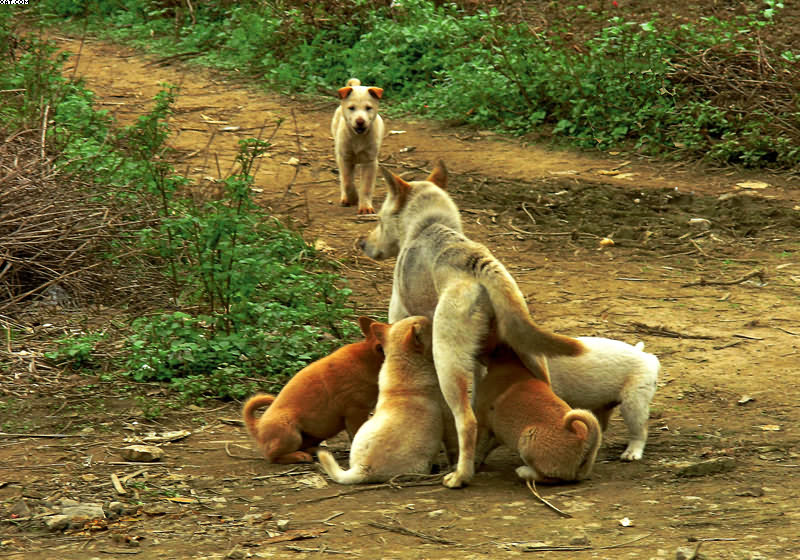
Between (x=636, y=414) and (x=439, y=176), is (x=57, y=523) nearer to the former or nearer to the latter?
(x=636, y=414)

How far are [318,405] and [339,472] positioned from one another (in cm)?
48

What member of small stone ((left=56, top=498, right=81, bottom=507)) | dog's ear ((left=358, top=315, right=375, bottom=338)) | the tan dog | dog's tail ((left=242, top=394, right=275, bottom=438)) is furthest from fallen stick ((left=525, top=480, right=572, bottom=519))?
small stone ((left=56, top=498, right=81, bottom=507))

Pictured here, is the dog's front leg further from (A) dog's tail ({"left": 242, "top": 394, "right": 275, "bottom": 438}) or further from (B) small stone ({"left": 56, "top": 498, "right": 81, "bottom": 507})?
(B) small stone ({"left": 56, "top": 498, "right": 81, "bottom": 507})

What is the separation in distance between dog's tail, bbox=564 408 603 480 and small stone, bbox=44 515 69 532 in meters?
2.34

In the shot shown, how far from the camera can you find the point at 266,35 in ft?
52.4

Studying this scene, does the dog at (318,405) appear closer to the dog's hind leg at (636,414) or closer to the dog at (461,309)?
the dog at (461,309)

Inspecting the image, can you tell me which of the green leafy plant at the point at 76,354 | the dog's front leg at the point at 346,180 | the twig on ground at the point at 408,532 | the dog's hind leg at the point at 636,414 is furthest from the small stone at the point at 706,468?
the dog's front leg at the point at 346,180

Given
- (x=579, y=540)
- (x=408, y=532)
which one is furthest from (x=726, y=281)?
(x=408, y=532)

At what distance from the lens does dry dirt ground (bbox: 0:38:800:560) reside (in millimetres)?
4598

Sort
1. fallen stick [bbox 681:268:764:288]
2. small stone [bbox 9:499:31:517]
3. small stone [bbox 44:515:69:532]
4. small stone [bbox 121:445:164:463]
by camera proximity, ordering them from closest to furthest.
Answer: small stone [bbox 44:515:69:532] → small stone [bbox 9:499:31:517] → small stone [bbox 121:445:164:463] → fallen stick [bbox 681:268:764:288]

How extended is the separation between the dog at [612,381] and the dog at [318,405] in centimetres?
101

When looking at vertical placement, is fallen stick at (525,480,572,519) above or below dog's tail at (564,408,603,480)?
below

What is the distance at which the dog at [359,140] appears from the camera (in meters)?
10.7

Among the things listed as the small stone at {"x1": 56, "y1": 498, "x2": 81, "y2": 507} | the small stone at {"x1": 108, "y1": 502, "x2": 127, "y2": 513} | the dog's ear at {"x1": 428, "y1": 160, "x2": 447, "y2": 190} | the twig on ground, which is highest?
the dog's ear at {"x1": 428, "y1": 160, "x2": 447, "y2": 190}
